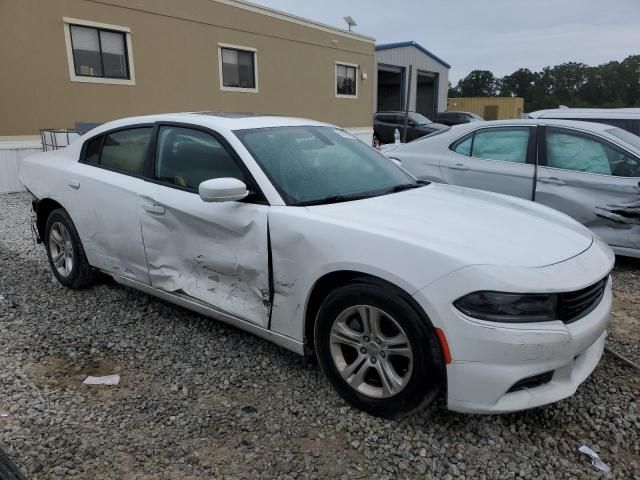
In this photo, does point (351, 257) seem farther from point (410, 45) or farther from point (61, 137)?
point (410, 45)

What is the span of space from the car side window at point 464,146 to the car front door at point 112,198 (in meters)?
3.54

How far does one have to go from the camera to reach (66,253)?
4457mm

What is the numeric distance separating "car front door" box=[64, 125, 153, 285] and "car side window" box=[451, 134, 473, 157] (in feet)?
11.6

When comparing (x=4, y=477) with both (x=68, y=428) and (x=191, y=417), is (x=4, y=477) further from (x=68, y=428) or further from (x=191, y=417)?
(x=191, y=417)

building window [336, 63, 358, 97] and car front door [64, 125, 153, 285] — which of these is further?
building window [336, 63, 358, 97]

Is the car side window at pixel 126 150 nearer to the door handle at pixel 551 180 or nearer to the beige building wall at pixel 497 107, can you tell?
the door handle at pixel 551 180

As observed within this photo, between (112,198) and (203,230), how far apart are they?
1021 millimetres

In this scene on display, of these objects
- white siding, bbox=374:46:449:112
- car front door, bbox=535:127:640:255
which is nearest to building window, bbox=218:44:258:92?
car front door, bbox=535:127:640:255

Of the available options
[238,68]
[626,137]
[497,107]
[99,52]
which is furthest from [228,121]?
[497,107]

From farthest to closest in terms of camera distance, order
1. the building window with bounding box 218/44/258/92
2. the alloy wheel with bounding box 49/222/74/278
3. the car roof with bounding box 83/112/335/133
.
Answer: the building window with bounding box 218/44/258/92, the alloy wheel with bounding box 49/222/74/278, the car roof with bounding box 83/112/335/133

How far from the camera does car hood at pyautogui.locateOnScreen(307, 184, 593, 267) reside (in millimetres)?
2375

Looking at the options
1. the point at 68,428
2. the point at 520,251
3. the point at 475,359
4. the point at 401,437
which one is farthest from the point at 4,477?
the point at 520,251

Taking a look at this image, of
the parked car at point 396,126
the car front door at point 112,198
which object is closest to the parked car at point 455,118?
the parked car at point 396,126

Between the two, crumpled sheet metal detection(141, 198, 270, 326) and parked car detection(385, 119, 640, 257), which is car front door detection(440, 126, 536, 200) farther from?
crumpled sheet metal detection(141, 198, 270, 326)
